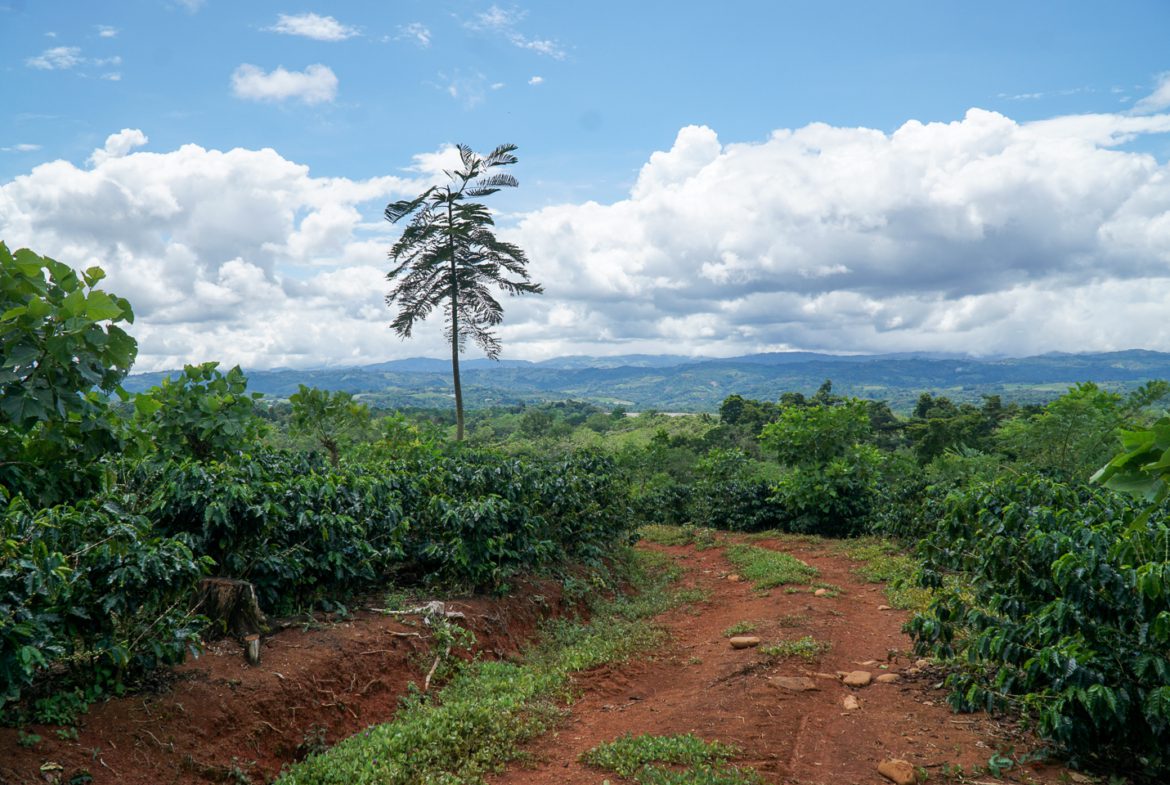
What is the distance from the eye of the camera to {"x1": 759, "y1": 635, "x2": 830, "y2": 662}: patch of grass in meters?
6.51

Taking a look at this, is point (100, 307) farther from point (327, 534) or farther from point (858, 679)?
point (858, 679)

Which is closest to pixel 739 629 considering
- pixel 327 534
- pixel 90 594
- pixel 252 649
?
pixel 327 534

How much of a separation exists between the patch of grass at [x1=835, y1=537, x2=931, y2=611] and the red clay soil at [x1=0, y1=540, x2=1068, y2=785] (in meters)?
1.06

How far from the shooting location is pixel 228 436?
748cm

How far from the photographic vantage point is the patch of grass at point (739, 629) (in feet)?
24.7

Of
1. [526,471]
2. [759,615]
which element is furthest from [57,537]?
[759,615]

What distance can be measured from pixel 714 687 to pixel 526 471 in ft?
13.5

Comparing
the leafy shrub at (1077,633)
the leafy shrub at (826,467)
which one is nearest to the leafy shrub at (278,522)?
the leafy shrub at (1077,633)

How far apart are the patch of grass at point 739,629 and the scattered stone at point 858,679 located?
5.41 feet

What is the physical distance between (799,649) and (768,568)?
4183 mm

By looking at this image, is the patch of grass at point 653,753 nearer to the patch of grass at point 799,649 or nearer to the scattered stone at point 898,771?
the scattered stone at point 898,771

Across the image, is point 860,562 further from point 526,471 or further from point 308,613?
point 308,613

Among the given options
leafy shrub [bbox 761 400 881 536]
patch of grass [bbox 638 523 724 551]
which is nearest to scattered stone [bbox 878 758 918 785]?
patch of grass [bbox 638 523 724 551]

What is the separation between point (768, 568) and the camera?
1070 cm
